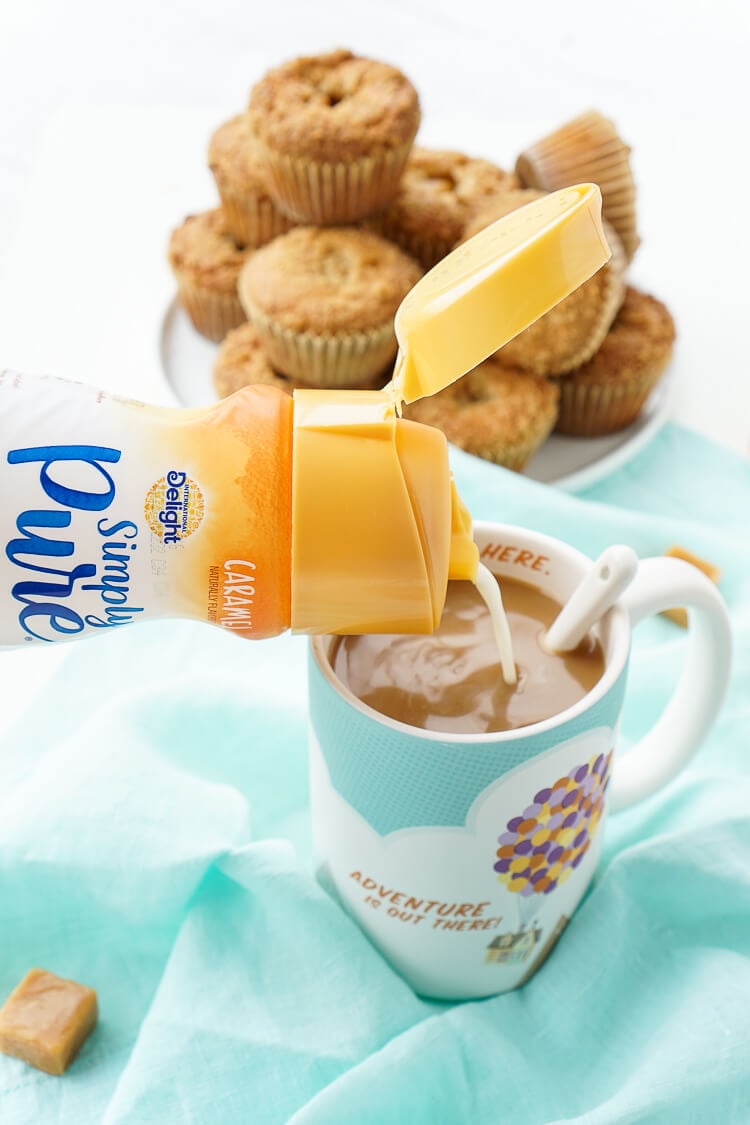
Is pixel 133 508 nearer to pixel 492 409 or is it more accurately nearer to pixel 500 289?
pixel 500 289

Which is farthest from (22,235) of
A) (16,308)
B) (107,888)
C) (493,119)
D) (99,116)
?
(107,888)

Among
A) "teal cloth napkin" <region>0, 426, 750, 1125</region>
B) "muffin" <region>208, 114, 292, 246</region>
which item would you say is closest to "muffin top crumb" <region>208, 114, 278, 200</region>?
"muffin" <region>208, 114, 292, 246</region>

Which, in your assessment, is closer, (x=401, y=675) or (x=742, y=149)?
(x=401, y=675)

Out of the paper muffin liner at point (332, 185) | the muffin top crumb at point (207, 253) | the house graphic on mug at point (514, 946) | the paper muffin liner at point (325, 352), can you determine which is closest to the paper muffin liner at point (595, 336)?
the paper muffin liner at point (325, 352)

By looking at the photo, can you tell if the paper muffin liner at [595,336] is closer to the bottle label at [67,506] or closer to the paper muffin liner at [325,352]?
the paper muffin liner at [325,352]

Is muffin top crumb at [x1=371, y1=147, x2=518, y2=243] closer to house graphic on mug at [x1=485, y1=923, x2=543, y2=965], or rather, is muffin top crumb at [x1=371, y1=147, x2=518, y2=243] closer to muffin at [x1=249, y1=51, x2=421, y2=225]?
muffin at [x1=249, y1=51, x2=421, y2=225]

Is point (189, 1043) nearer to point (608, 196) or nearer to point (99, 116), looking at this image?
point (608, 196)

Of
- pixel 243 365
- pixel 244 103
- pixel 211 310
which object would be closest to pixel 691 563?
pixel 243 365

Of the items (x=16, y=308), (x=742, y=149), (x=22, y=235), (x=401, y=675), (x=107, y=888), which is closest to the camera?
(x=401, y=675)
